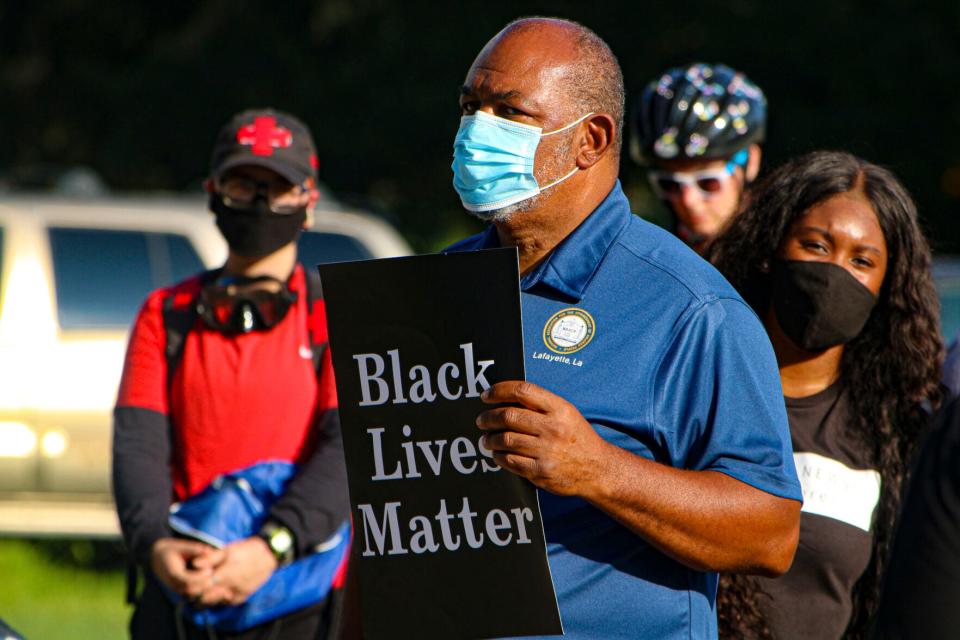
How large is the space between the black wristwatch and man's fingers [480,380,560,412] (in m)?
1.59

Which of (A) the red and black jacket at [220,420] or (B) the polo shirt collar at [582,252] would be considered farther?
(A) the red and black jacket at [220,420]

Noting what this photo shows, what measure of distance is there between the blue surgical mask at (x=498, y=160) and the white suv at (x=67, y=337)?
595cm

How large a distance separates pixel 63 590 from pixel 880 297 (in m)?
6.15

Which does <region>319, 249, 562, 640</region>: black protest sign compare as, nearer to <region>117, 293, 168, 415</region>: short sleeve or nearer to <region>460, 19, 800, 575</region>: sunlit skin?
<region>460, 19, 800, 575</region>: sunlit skin

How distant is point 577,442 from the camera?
7.63ft

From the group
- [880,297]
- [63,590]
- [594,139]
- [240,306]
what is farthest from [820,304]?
[63,590]

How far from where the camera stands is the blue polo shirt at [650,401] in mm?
2471

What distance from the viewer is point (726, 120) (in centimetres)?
482

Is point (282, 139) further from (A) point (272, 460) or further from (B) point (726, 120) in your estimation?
(B) point (726, 120)

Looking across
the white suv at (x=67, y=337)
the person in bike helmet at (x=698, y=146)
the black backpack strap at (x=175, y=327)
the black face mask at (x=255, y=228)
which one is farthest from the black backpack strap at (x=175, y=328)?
the white suv at (x=67, y=337)

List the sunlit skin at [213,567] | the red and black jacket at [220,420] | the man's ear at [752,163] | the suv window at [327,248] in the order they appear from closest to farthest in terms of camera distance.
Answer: the sunlit skin at [213,567], the red and black jacket at [220,420], the man's ear at [752,163], the suv window at [327,248]

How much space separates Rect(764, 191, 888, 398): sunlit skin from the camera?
3.46m

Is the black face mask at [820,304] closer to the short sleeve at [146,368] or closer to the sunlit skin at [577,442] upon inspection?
the sunlit skin at [577,442]

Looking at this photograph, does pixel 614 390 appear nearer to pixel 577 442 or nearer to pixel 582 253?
pixel 577 442
